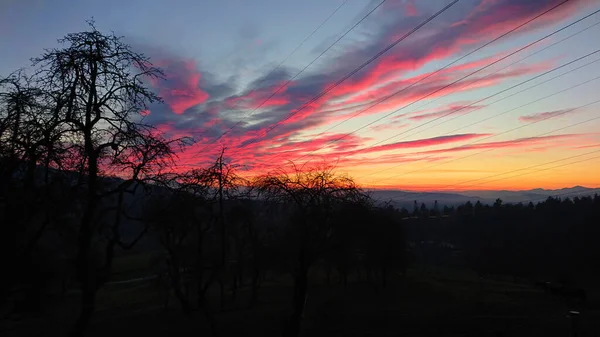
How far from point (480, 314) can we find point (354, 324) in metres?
13.6

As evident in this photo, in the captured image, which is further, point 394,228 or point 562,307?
point 394,228

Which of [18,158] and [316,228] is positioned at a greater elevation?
[18,158]

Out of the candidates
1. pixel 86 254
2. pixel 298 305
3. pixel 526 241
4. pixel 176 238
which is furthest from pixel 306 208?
pixel 526 241

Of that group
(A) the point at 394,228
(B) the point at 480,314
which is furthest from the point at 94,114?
(A) the point at 394,228

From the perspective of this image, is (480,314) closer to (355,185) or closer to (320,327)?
(320,327)

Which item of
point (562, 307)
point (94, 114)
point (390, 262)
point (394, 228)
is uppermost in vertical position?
point (94, 114)

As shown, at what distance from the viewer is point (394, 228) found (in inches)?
2473

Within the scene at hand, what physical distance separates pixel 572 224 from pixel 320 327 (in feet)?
343

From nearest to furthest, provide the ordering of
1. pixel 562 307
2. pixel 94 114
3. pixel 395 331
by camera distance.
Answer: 1. pixel 94 114
2. pixel 395 331
3. pixel 562 307

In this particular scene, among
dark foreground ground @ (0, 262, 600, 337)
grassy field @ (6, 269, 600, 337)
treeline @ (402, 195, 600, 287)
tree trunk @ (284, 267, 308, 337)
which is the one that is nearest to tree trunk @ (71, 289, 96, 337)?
tree trunk @ (284, 267, 308, 337)

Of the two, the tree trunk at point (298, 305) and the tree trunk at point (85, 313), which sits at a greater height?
the tree trunk at point (85, 313)

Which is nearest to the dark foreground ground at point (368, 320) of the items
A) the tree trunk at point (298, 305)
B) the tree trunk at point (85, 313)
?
the tree trunk at point (298, 305)

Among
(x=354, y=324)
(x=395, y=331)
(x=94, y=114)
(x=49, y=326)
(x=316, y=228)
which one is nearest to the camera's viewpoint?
(x=94, y=114)

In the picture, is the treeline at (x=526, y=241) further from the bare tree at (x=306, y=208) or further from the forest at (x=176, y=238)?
the bare tree at (x=306, y=208)
